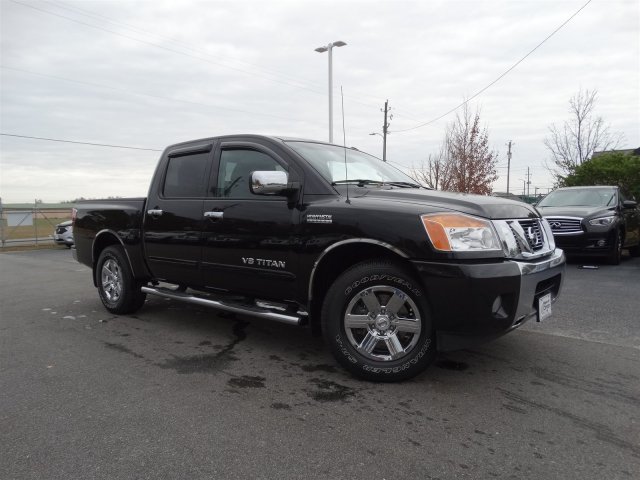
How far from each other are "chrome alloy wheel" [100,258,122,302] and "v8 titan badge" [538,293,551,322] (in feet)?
14.3

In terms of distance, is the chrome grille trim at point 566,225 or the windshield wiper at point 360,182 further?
the chrome grille trim at point 566,225

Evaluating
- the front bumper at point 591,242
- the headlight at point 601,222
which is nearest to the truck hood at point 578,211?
the headlight at point 601,222

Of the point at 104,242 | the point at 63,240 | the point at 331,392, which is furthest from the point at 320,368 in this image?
the point at 63,240

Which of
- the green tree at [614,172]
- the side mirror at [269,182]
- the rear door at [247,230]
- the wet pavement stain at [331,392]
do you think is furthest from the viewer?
the green tree at [614,172]

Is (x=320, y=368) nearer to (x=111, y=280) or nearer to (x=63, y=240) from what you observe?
(x=111, y=280)

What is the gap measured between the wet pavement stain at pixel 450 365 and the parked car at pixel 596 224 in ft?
20.9

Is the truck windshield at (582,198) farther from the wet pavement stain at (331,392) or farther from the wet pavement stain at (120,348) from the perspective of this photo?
the wet pavement stain at (120,348)

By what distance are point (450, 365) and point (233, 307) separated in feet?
6.06

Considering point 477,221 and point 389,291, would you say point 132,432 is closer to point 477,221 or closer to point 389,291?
point 389,291

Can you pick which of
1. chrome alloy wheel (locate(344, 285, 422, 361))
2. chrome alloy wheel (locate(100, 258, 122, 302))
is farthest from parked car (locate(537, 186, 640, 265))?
chrome alloy wheel (locate(100, 258, 122, 302))

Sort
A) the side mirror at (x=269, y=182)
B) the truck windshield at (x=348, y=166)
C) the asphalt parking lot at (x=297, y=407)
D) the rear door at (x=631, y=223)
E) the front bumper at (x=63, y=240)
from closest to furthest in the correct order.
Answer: the asphalt parking lot at (x=297, y=407) < the side mirror at (x=269, y=182) < the truck windshield at (x=348, y=166) < the rear door at (x=631, y=223) < the front bumper at (x=63, y=240)

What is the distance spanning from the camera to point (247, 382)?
3.45m

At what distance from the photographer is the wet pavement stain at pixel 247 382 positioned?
11.1ft

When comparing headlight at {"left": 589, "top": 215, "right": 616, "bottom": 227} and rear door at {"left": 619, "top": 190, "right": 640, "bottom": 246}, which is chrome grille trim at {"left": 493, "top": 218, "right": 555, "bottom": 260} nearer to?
headlight at {"left": 589, "top": 215, "right": 616, "bottom": 227}
